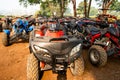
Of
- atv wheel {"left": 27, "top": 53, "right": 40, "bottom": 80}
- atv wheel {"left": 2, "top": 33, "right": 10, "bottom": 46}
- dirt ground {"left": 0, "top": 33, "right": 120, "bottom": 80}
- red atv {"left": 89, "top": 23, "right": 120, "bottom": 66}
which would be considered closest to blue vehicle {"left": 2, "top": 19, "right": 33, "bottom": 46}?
atv wheel {"left": 2, "top": 33, "right": 10, "bottom": 46}

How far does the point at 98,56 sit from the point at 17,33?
4.34m

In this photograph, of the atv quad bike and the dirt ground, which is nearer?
the atv quad bike

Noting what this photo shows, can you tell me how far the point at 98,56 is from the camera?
563 centimetres

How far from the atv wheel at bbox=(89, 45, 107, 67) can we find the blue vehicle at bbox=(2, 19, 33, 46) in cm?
373

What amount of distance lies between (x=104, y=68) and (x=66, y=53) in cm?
221

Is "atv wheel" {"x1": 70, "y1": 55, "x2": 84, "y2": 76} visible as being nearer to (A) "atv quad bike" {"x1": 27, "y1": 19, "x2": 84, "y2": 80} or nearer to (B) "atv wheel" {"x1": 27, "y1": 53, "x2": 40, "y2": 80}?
(A) "atv quad bike" {"x1": 27, "y1": 19, "x2": 84, "y2": 80}

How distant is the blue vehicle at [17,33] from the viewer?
8203mm

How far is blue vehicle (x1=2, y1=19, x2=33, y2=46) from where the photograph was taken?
8.20 meters

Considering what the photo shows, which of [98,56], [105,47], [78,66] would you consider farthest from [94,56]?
[78,66]

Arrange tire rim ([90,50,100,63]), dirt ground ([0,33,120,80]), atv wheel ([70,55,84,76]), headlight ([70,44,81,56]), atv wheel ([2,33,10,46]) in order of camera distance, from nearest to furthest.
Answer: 1. headlight ([70,44,81,56])
2. atv wheel ([70,55,84,76])
3. dirt ground ([0,33,120,80])
4. tire rim ([90,50,100,63])
5. atv wheel ([2,33,10,46])

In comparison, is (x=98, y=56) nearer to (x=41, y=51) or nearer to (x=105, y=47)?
(x=105, y=47)

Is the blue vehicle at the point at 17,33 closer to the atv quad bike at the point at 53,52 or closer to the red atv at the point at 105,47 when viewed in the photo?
the red atv at the point at 105,47

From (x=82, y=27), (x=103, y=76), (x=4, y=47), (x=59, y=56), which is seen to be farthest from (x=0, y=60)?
(x=82, y=27)

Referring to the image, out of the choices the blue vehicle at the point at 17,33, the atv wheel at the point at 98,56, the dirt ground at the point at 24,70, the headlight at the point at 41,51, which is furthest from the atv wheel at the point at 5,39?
the headlight at the point at 41,51
